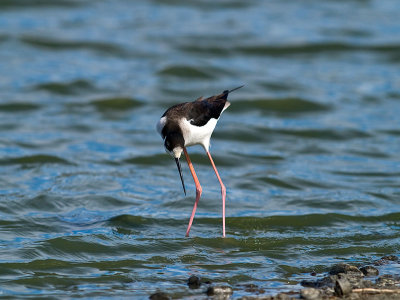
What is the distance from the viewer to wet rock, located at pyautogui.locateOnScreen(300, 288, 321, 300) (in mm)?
6395

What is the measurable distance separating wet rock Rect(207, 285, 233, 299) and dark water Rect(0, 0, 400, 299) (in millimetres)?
123

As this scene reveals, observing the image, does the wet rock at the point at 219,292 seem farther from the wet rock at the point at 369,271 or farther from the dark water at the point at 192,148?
the wet rock at the point at 369,271

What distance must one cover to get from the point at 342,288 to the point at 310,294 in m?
0.29

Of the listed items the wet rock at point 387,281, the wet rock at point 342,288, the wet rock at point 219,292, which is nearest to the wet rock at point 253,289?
the wet rock at point 219,292

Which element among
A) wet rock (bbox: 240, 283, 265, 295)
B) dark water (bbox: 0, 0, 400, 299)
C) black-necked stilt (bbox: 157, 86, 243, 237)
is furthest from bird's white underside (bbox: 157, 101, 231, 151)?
wet rock (bbox: 240, 283, 265, 295)

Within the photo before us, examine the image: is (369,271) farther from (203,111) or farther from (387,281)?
(203,111)

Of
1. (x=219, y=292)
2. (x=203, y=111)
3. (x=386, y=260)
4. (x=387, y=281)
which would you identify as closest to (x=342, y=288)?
(x=387, y=281)

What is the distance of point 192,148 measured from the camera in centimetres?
1320

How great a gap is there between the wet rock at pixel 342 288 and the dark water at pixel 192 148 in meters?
0.65

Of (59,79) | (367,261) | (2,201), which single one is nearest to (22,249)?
(2,201)

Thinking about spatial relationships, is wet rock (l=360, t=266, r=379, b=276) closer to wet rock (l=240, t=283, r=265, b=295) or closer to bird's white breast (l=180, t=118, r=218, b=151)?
wet rock (l=240, t=283, r=265, b=295)

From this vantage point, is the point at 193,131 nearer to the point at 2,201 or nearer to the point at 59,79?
the point at 2,201

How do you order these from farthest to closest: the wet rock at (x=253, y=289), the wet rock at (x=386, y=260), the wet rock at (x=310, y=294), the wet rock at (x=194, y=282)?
the wet rock at (x=386, y=260)
the wet rock at (x=194, y=282)
the wet rock at (x=253, y=289)
the wet rock at (x=310, y=294)

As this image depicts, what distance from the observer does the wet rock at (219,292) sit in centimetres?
661
